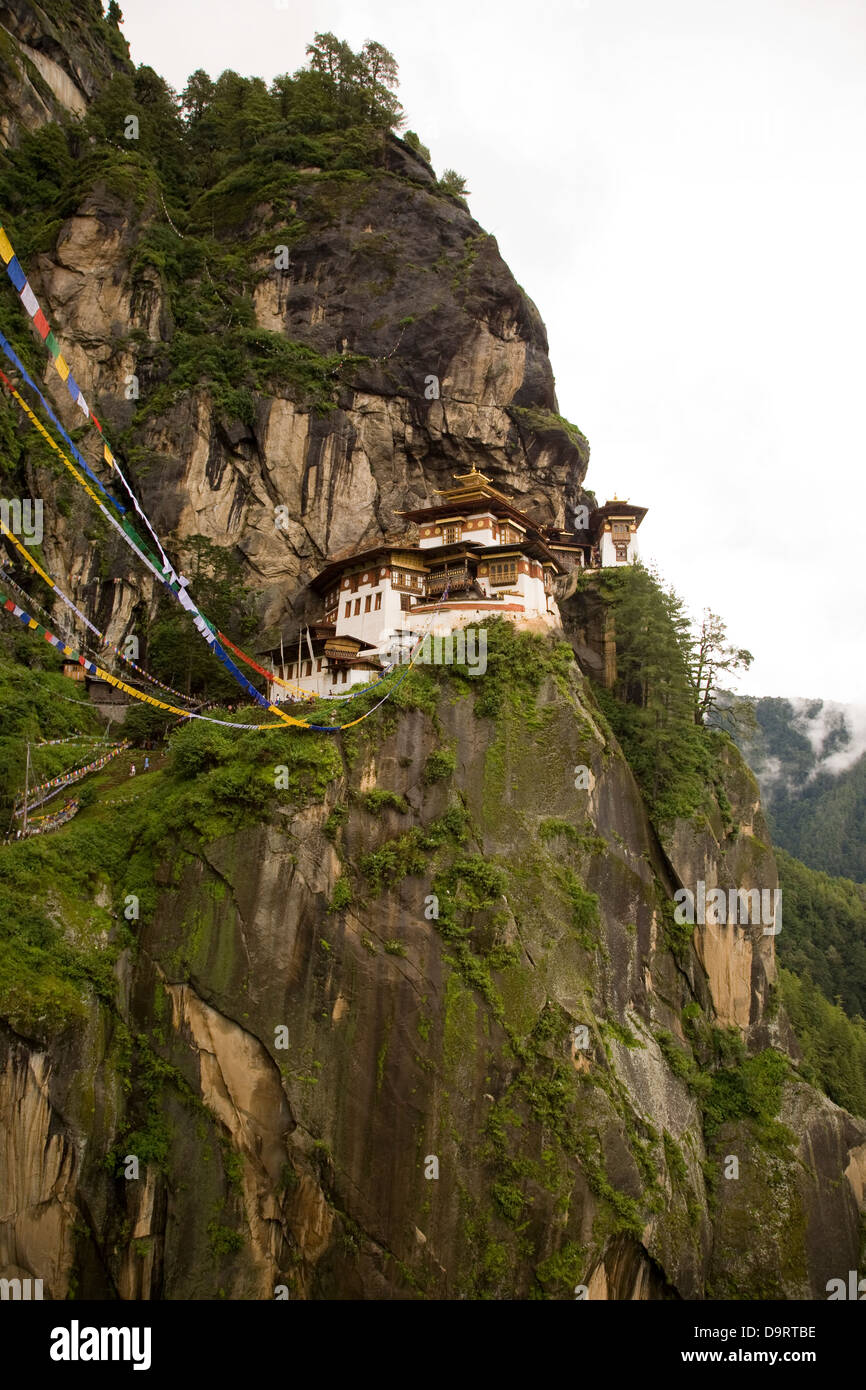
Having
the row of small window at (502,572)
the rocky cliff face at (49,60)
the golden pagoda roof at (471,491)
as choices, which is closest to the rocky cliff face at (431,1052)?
the row of small window at (502,572)

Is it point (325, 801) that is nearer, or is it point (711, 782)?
point (325, 801)

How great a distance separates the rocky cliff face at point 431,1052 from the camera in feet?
83.2

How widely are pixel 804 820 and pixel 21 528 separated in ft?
374

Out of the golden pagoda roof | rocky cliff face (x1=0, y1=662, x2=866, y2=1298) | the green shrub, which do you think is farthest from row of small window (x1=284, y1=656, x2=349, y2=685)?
the golden pagoda roof

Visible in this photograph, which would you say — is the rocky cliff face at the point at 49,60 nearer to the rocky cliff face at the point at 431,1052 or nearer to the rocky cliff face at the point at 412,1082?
the rocky cliff face at the point at 431,1052

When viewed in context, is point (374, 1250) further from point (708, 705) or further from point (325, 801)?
point (708, 705)

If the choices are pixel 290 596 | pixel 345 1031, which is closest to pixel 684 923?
pixel 345 1031

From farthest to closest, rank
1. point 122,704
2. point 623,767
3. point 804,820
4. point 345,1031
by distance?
point 804,820, point 122,704, point 623,767, point 345,1031

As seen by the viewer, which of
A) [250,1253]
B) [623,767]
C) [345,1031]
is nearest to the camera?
[250,1253]

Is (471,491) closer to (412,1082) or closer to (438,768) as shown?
(438,768)

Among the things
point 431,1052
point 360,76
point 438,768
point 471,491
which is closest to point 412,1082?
point 431,1052

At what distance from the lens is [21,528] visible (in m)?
40.8

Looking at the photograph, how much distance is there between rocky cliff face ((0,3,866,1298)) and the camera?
998 inches

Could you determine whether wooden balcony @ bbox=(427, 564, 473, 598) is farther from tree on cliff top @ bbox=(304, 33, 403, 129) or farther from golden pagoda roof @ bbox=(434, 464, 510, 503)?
tree on cliff top @ bbox=(304, 33, 403, 129)
